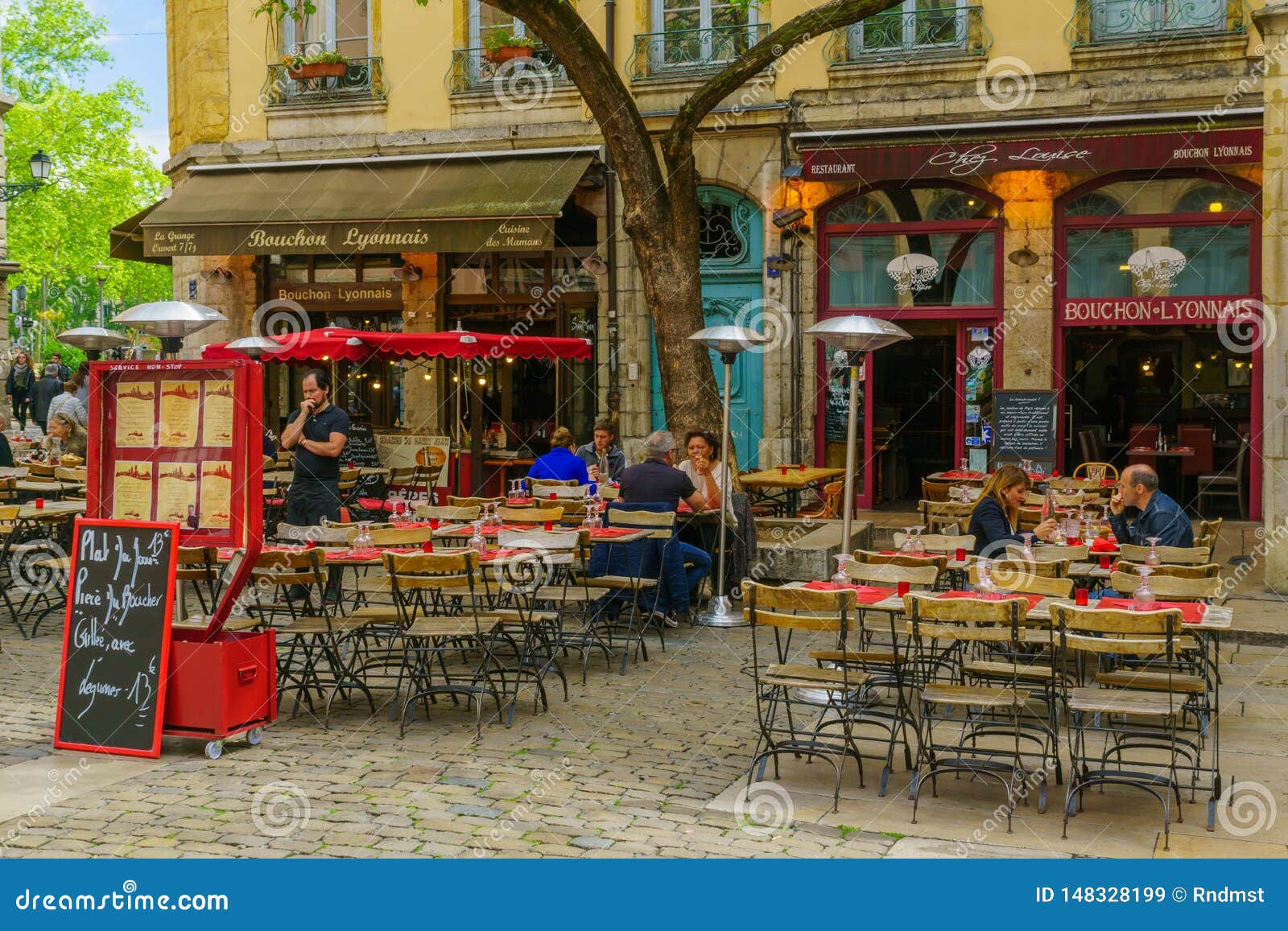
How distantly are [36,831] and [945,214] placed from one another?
547 inches

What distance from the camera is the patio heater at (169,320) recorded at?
873cm

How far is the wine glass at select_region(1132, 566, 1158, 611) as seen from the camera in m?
7.06

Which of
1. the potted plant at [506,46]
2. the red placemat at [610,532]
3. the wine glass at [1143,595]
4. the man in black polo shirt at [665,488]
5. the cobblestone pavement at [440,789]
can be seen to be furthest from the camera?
the potted plant at [506,46]

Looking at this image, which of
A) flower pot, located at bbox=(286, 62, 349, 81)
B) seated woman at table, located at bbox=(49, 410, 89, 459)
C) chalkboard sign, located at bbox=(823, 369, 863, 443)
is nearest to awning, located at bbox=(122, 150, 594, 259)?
flower pot, located at bbox=(286, 62, 349, 81)

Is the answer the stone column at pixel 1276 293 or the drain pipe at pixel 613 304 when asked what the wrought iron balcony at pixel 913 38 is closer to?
the drain pipe at pixel 613 304

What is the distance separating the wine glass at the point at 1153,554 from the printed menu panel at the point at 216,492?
5101 mm

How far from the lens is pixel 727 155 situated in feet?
60.3

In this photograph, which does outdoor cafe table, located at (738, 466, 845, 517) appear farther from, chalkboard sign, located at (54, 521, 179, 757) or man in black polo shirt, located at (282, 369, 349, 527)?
chalkboard sign, located at (54, 521, 179, 757)

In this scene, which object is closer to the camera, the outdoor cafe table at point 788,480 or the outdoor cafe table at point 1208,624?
the outdoor cafe table at point 1208,624

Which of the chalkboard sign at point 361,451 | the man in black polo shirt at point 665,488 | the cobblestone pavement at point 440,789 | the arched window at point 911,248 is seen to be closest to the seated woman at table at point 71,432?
the chalkboard sign at point 361,451

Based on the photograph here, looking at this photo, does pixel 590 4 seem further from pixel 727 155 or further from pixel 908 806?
pixel 908 806

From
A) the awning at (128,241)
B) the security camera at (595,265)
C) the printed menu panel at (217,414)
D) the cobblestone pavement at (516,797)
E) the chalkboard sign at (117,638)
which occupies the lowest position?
the cobblestone pavement at (516,797)

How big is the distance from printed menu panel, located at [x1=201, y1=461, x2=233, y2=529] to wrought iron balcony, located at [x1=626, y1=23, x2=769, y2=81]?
12224 mm

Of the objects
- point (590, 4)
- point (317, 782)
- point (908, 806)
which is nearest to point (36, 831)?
point (317, 782)
